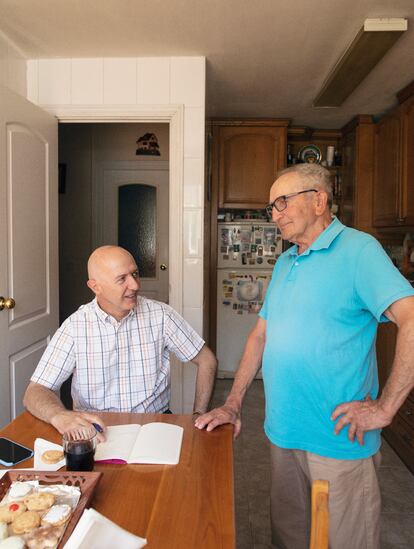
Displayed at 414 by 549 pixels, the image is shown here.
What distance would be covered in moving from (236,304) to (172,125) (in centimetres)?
219

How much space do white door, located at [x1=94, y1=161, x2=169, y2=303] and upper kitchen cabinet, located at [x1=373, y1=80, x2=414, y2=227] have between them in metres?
1.94

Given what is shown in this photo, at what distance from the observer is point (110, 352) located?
5.23 ft

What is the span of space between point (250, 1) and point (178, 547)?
2.05m

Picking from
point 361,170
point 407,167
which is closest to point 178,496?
point 407,167

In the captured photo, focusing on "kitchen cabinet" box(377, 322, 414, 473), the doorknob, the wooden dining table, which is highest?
the doorknob

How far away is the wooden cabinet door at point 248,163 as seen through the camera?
4176 millimetres

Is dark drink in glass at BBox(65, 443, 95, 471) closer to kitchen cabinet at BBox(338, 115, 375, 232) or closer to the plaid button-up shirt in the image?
the plaid button-up shirt

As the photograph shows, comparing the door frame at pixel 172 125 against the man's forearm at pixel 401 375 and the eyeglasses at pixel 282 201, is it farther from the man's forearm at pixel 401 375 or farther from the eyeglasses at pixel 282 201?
the man's forearm at pixel 401 375

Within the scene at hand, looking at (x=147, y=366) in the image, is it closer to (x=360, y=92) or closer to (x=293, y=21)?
(x=293, y=21)

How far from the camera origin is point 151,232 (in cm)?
457

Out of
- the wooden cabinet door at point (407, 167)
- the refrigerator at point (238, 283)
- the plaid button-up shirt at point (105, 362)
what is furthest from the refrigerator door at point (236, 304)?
the plaid button-up shirt at point (105, 362)

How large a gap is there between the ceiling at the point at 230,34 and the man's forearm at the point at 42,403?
164cm

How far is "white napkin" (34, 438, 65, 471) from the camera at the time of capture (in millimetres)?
1075

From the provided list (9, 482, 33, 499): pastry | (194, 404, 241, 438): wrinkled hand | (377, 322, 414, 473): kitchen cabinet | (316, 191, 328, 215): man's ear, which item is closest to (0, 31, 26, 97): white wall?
(316, 191, 328, 215): man's ear
